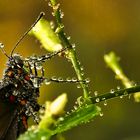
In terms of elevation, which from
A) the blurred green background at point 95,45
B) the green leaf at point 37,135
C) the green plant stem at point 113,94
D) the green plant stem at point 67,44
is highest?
the blurred green background at point 95,45

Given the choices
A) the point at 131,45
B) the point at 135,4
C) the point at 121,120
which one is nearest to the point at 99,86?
the point at 121,120

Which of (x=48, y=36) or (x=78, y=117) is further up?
(x=48, y=36)

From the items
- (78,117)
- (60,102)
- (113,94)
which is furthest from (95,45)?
(78,117)

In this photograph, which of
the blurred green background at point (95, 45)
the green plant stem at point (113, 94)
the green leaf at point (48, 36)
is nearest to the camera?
the green plant stem at point (113, 94)

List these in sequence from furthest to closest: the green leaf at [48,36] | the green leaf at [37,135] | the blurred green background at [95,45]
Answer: the blurred green background at [95,45]
the green leaf at [48,36]
the green leaf at [37,135]

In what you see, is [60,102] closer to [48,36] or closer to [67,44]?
[67,44]

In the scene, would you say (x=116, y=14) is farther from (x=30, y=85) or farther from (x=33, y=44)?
(x=30, y=85)

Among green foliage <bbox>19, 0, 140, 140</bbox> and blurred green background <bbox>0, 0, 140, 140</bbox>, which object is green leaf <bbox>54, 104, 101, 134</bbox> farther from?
blurred green background <bbox>0, 0, 140, 140</bbox>

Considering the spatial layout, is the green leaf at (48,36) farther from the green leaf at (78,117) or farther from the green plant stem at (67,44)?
the green leaf at (78,117)

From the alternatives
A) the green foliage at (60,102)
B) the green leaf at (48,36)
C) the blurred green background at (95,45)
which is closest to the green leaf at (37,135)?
the green foliage at (60,102)
